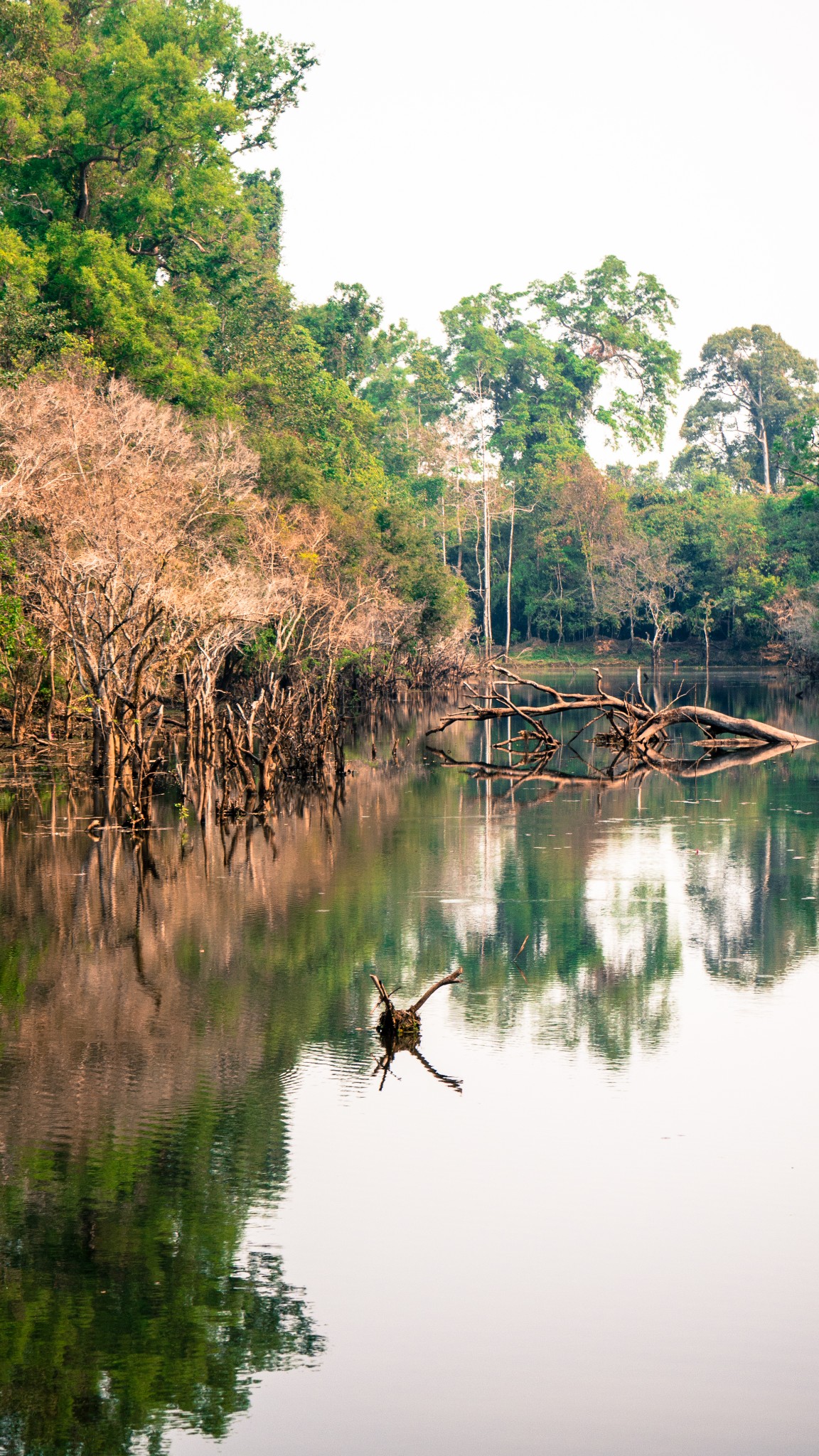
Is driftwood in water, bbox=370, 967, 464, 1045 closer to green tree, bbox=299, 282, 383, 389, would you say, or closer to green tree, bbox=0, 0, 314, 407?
green tree, bbox=0, 0, 314, 407

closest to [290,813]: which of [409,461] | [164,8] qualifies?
[164,8]

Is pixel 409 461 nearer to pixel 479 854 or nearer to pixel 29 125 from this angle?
pixel 29 125

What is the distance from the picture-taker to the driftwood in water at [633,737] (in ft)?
105

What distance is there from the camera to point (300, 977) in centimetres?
1353

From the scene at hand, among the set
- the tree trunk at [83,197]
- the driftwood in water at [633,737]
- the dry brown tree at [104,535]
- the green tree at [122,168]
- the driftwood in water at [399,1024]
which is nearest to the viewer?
the driftwood in water at [399,1024]

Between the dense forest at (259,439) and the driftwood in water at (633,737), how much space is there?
5.10 metres

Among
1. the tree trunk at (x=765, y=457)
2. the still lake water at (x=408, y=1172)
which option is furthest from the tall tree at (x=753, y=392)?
the still lake water at (x=408, y=1172)

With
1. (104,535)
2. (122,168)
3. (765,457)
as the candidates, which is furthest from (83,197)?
(765,457)

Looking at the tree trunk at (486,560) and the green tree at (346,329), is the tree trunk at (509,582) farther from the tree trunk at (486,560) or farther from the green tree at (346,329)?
the green tree at (346,329)

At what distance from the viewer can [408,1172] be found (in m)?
8.84

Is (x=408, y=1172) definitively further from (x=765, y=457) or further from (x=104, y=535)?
(x=765, y=457)

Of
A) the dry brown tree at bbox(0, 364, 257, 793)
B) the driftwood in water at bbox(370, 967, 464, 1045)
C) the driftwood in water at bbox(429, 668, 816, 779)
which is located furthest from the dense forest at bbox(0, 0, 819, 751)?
the driftwood in water at bbox(370, 967, 464, 1045)

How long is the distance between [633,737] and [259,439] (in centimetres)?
1683

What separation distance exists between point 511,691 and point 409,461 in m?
18.3
